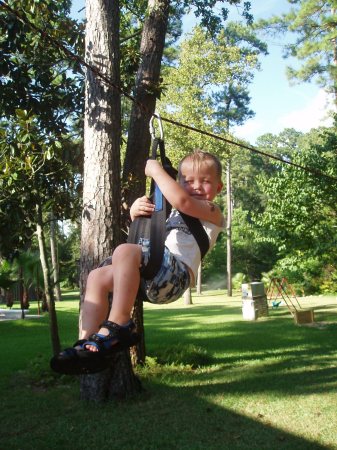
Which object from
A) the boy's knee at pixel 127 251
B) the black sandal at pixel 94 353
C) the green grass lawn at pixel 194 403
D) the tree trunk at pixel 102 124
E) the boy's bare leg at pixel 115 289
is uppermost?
the tree trunk at pixel 102 124

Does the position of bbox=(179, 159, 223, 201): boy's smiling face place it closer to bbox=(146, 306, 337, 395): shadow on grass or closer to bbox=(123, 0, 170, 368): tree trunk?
bbox=(123, 0, 170, 368): tree trunk

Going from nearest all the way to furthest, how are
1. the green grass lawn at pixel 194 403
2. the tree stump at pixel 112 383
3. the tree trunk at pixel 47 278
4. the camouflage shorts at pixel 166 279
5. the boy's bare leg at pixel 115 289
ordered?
1. the boy's bare leg at pixel 115 289
2. the camouflage shorts at pixel 166 279
3. the green grass lawn at pixel 194 403
4. the tree stump at pixel 112 383
5. the tree trunk at pixel 47 278

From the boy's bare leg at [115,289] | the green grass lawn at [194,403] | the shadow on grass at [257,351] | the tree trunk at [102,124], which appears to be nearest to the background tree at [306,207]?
the shadow on grass at [257,351]

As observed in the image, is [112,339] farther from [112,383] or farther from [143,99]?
[143,99]

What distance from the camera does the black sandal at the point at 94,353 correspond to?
7.81 ft

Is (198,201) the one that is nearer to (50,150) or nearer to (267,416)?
(50,150)

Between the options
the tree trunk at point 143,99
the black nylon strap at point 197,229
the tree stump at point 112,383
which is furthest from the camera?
the tree trunk at point 143,99

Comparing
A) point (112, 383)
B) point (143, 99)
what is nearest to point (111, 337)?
point (112, 383)

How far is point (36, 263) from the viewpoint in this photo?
14.6m

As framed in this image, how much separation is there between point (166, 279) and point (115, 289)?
27 cm

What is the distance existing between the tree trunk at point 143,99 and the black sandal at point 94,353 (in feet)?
17.0

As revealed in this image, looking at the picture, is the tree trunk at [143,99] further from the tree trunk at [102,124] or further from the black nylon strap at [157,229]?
the black nylon strap at [157,229]

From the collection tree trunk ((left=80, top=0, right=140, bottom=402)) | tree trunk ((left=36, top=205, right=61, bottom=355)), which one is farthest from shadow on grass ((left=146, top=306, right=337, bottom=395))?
tree trunk ((left=80, top=0, right=140, bottom=402))

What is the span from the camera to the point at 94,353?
2.38 metres
